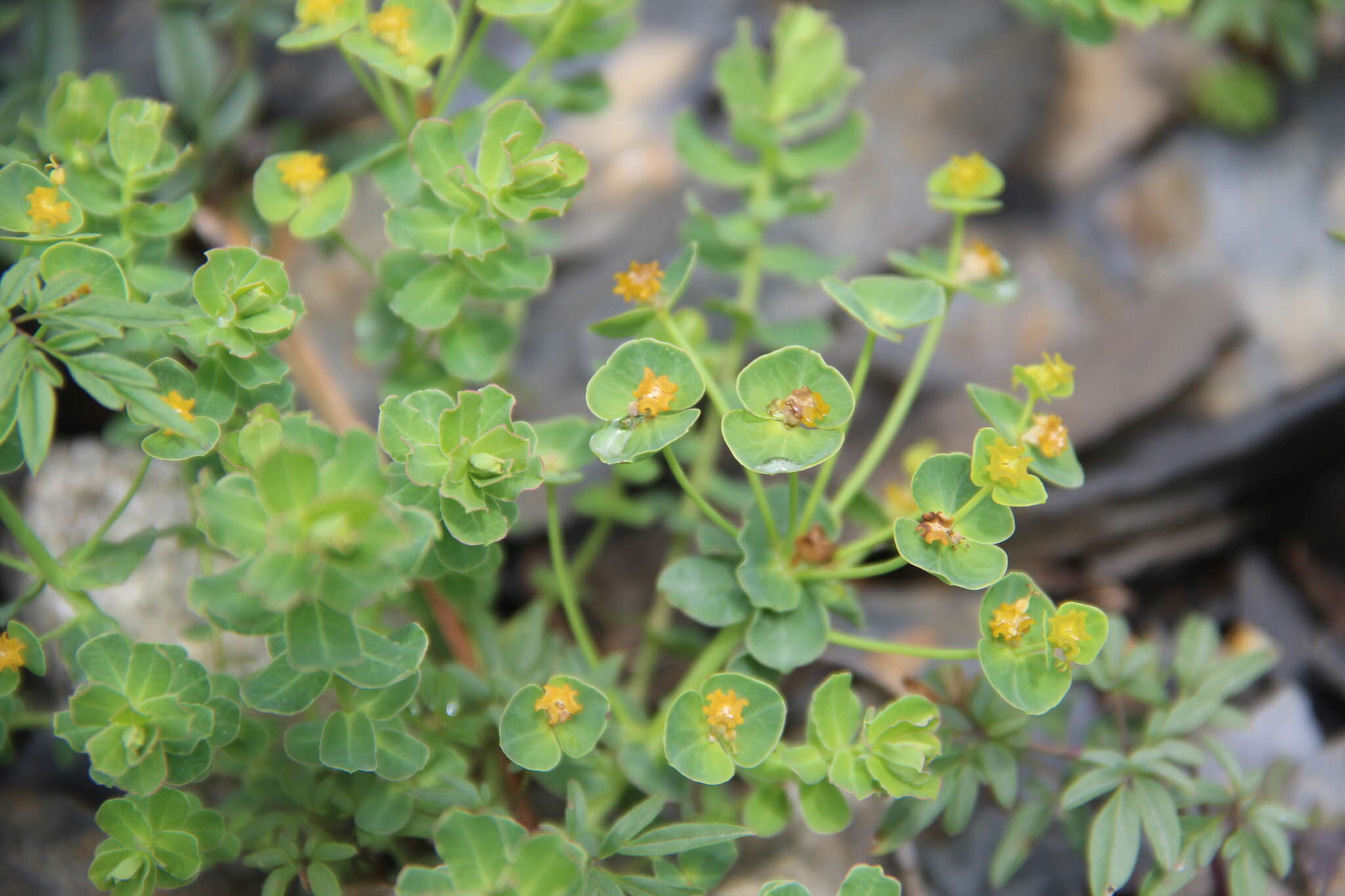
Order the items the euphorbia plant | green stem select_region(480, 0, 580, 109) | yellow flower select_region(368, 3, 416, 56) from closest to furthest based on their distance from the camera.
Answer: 1. the euphorbia plant
2. yellow flower select_region(368, 3, 416, 56)
3. green stem select_region(480, 0, 580, 109)

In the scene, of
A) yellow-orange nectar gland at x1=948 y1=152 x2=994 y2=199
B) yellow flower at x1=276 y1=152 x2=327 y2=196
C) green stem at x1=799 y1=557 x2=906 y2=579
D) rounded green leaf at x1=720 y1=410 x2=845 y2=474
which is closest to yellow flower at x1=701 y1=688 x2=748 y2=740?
green stem at x1=799 y1=557 x2=906 y2=579

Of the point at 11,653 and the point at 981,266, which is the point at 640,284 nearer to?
the point at 981,266

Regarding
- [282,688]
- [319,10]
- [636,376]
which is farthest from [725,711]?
[319,10]

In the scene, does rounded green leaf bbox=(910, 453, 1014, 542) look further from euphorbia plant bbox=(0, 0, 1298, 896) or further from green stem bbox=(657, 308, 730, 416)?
green stem bbox=(657, 308, 730, 416)

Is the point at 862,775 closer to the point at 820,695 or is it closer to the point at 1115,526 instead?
the point at 820,695

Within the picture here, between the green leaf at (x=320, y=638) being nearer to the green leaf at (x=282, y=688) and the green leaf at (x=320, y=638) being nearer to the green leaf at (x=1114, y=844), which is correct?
the green leaf at (x=282, y=688)

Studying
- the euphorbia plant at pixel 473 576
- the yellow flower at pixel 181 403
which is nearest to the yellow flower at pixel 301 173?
the euphorbia plant at pixel 473 576
